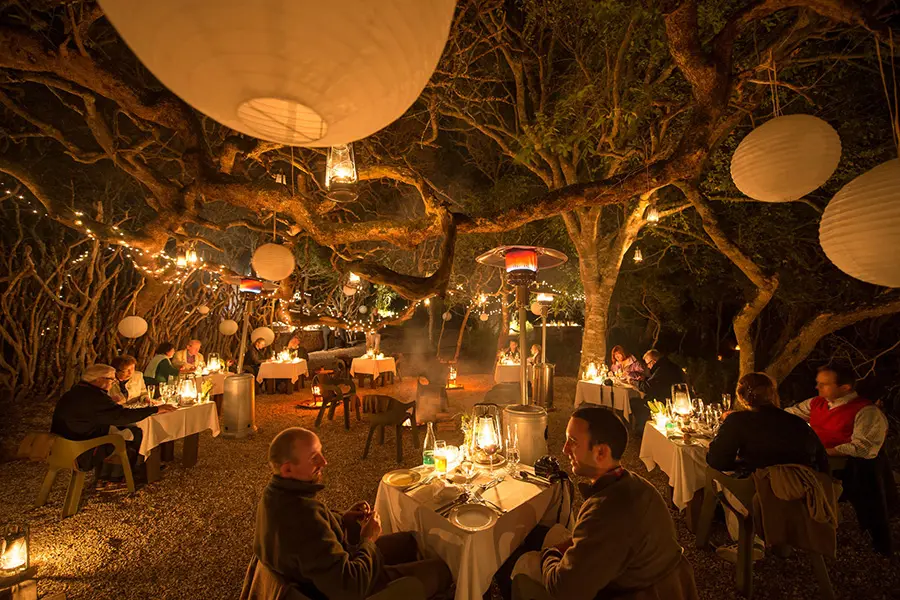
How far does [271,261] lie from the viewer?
4.10m

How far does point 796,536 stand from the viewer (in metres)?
2.84

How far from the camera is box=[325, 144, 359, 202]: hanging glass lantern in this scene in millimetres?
3396

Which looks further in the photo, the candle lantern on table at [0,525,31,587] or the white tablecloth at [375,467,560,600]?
→ the candle lantern on table at [0,525,31,587]

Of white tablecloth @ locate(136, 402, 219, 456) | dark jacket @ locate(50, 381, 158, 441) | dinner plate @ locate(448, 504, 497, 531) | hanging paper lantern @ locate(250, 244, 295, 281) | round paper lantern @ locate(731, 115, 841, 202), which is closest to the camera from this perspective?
round paper lantern @ locate(731, 115, 841, 202)

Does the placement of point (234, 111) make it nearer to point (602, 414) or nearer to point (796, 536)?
point (602, 414)

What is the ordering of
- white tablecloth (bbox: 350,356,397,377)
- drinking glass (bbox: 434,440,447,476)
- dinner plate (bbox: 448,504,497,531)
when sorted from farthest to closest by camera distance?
white tablecloth (bbox: 350,356,397,377) < drinking glass (bbox: 434,440,447,476) < dinner plate (bbox: 448,504,497,531)

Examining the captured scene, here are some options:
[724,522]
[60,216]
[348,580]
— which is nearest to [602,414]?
[348,580]

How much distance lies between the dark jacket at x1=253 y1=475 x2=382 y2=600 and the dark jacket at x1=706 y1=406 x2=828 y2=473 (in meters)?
2.93

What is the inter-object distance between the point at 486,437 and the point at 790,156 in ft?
8.61

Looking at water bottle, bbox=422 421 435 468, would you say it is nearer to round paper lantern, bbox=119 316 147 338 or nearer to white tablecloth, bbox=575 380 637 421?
white tablecloth, bbox=575 380 637 421

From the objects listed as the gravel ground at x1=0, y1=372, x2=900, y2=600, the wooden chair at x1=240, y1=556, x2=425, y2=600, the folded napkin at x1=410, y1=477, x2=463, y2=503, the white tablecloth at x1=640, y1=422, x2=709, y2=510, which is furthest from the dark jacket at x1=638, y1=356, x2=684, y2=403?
the wooden chair at x1=240, y1=556, x2=425, y2=600

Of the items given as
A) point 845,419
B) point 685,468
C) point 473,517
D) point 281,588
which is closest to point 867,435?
point 845,419

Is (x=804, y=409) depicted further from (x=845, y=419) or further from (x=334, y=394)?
(x=334, y=394)

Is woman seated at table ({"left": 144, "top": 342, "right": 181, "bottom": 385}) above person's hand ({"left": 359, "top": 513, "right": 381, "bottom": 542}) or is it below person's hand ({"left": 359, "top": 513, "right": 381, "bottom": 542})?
above
